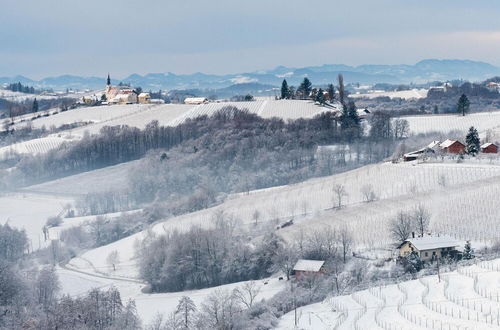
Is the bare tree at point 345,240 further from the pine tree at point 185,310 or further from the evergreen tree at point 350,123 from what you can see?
the evergreen tree at point 350,123

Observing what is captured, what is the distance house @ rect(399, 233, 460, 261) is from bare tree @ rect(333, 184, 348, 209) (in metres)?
13.3

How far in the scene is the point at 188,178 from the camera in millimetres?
80750

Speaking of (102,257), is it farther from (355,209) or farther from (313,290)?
(313,290)

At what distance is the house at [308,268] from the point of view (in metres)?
42.4

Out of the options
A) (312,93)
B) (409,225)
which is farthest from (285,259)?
(312,93)

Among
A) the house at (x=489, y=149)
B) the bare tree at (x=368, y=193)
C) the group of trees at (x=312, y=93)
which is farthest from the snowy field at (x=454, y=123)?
the bare tree at (x=368, y=193)

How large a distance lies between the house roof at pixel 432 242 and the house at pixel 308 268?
4.85 m

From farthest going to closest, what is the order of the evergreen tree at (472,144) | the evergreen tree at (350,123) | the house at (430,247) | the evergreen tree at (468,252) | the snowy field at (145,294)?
the evergreen tree at (350,123) < the evergreen tree at (472,144) < the house at (430,247) < the evergreen tree at (468,252) < the snowy field at (145,294)

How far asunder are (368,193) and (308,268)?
1577cm

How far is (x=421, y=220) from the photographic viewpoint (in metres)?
46.6

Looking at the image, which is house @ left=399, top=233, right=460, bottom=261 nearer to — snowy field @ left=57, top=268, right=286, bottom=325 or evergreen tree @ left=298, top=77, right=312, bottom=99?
snowy field @ left=57, top=268, right=286, bottom=325

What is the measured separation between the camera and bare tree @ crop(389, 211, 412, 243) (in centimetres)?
4631

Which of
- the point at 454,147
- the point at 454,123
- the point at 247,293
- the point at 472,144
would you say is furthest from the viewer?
the point at 454,123

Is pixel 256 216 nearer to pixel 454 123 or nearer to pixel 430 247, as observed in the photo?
pixel 430 247
